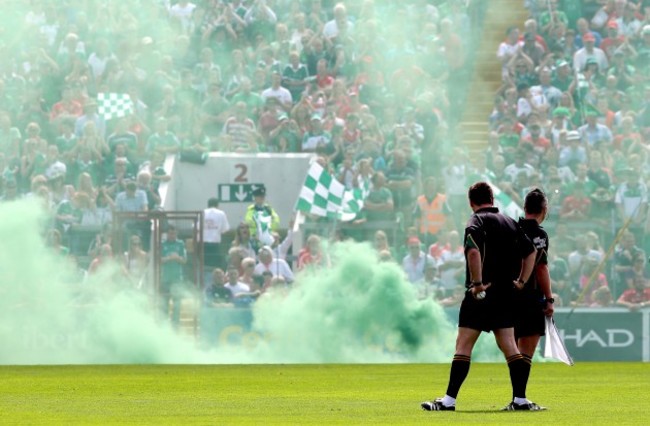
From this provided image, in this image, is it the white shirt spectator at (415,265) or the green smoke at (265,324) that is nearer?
the green smoke at (265,324)

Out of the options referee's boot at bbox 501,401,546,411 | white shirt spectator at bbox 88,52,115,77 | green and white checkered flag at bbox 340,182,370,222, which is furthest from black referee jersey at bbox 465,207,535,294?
white shirt spectator at bbox 88,52,115,77

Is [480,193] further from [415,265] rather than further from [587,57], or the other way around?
[587,57]

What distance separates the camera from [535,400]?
1290cm

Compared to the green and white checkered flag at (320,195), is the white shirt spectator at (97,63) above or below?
above

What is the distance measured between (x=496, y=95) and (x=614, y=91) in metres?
1.92

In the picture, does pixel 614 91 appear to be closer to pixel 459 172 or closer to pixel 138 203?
pixel 459 172

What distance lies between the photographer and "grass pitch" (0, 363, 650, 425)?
36.4 feet

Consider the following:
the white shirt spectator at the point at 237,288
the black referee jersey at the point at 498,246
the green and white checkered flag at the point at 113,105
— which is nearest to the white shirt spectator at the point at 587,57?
the green and white checkered flag at the point at 113,105

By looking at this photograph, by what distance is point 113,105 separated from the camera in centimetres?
2538

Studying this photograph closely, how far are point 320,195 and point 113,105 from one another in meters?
3.99

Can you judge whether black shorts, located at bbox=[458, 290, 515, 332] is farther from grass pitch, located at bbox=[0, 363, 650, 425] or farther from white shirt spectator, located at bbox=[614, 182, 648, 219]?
white shirt spectator, located at bbox=[614, 182, 648, 219]

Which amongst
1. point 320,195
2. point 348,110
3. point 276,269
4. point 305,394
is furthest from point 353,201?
point 305,394

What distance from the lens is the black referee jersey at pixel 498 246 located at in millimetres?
11438

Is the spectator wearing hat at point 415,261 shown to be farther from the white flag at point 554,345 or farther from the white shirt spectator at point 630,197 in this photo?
the white flag at point 554,345
